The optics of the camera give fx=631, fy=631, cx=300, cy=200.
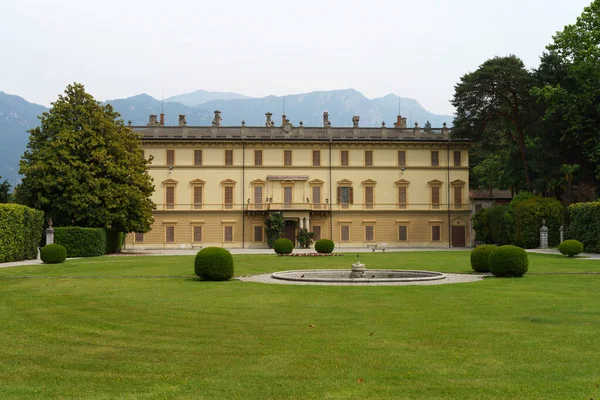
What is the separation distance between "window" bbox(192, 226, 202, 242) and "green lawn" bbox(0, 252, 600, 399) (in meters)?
38.6

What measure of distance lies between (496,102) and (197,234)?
27.0 meters

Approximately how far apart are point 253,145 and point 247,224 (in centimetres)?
690

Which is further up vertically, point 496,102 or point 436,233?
A: point 496,102

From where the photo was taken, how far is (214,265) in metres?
19.4

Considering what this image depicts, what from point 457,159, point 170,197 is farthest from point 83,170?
point 457,159

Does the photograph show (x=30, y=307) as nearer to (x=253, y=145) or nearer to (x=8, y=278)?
(x=8, y=278)

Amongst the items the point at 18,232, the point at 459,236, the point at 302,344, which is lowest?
the point at 302,344

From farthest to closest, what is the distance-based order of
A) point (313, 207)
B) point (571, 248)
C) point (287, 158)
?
point (287, 158) → point (313, 207) → point (571, 248)

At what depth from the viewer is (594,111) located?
40656 mm

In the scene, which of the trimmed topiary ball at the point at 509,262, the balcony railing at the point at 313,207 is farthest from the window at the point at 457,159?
the trimmed topiary ball at the point at 509,262

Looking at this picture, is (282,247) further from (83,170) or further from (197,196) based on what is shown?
(197,196)

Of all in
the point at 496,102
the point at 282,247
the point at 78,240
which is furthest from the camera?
the point at 496,102

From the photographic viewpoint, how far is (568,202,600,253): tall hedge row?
3631 cm

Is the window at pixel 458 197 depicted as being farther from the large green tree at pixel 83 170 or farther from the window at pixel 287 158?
the large green tree at pixel 83 170
